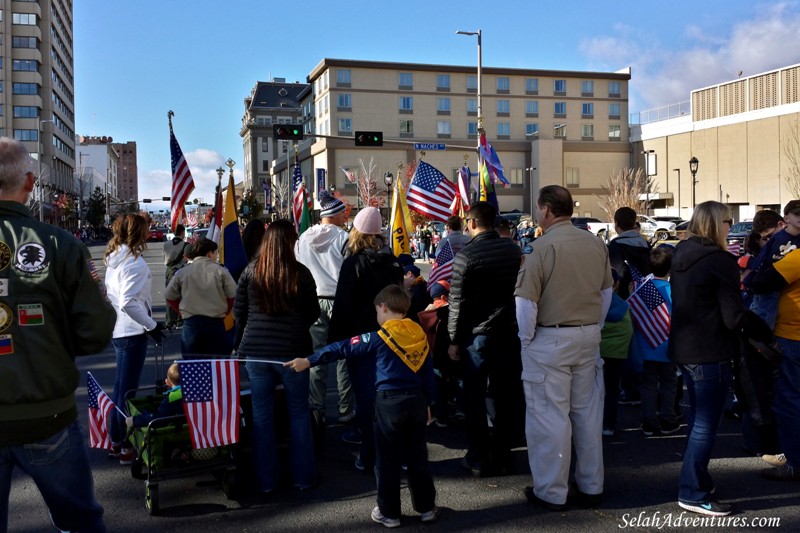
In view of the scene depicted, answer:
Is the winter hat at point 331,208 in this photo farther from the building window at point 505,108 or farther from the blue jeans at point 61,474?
the building window at point 505,108

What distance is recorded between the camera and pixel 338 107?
7050 centimetres

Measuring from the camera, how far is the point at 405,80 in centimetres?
7200

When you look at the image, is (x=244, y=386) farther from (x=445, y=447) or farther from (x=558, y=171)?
(x=558, y=171)

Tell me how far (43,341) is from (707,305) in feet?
13.1

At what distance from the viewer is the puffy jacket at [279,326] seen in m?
5.04

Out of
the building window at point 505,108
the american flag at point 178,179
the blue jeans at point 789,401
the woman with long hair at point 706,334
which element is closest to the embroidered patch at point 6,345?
the woman with long hair at point 706,334

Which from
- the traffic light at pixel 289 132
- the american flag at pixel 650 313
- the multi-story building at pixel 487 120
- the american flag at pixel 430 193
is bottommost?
the american flag at pixel 650 313

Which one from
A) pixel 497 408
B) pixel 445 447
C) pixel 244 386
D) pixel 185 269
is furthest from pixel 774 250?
pixel 185 269

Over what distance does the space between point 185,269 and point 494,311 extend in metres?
2.94

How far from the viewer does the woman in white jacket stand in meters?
5.69

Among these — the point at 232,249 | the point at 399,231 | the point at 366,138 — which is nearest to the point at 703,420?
the point at 232,249

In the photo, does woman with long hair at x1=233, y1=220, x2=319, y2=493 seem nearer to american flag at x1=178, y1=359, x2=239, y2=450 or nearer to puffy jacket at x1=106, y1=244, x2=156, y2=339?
american flag at x1=178, y1=359, x2=239, y2=450

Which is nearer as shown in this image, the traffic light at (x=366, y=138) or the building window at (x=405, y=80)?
the traffic light at (x=366, y=138)

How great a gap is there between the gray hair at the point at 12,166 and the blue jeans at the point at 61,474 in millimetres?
1039
